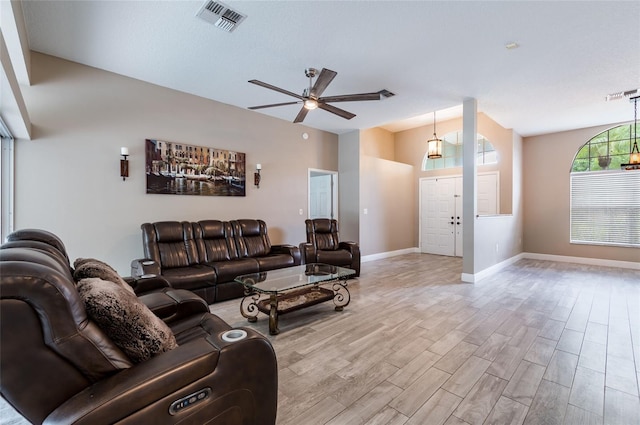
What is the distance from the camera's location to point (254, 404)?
1.26 m

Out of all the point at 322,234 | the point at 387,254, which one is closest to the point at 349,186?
the point at 322,234

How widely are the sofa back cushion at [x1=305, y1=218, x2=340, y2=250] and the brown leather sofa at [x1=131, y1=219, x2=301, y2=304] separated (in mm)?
→ 702

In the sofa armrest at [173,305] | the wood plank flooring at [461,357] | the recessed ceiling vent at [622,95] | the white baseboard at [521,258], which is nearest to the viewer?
the wood plank flooring at [461,357]

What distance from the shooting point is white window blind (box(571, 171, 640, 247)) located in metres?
5.64

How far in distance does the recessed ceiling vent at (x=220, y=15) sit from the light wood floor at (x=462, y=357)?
298 cm

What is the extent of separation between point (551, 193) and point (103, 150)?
28.3ft

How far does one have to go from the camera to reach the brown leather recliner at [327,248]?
15.6ft

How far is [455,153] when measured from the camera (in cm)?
711

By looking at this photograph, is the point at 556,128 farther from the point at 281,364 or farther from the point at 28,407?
the point at 28,407

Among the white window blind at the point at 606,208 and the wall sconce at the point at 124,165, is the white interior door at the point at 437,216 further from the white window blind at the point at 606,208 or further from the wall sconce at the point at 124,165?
the wall sconce at the point at 124,165

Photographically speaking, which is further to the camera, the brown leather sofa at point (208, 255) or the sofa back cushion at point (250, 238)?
the sofa back cushion at point (250, 238)

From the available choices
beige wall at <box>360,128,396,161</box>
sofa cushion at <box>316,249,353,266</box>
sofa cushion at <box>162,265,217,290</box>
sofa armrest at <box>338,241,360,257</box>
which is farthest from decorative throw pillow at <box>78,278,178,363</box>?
beige wall at <box>360,128,396,161</box>

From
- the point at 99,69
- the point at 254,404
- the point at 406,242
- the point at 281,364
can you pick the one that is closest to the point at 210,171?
the point at 99,69

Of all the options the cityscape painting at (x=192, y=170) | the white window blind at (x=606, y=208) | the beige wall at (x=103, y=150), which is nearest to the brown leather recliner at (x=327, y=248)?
the beige wall at (x=103, y=150)
